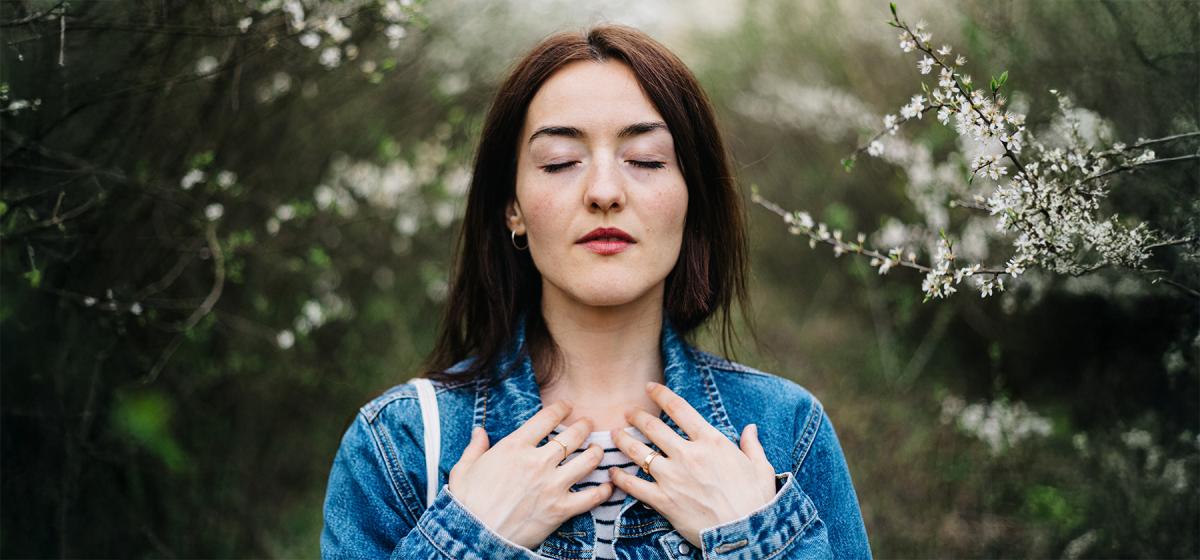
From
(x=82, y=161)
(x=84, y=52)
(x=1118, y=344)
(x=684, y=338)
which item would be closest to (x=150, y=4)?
(x=84, y=52)

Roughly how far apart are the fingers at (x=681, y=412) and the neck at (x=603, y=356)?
7cm

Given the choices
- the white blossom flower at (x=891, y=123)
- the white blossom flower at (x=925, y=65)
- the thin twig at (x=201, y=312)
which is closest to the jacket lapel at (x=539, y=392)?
the white blossom flower at (x=891, y=123)

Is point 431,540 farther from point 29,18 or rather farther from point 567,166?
point 29,18

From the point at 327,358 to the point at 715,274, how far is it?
3294 mm

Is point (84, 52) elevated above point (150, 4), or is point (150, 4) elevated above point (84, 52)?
point (150, 4)

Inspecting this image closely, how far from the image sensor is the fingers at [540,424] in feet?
6.07

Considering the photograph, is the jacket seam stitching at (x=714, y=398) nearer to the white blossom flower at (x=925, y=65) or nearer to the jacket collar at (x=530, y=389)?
the jacket collar at (x=530, y=389)

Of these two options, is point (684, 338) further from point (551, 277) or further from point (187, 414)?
point (187, 414)

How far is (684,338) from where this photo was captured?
220 cm

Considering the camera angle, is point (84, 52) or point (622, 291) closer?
point (622, 291)

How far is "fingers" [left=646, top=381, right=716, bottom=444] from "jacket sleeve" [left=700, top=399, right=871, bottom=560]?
18 cm

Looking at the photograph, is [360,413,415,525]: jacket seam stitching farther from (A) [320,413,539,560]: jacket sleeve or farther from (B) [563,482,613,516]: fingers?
(B) [563,482,613,516]: fingers

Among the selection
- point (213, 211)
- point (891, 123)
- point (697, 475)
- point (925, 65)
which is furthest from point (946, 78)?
point (213, 211)

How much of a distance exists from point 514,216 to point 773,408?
733mm
